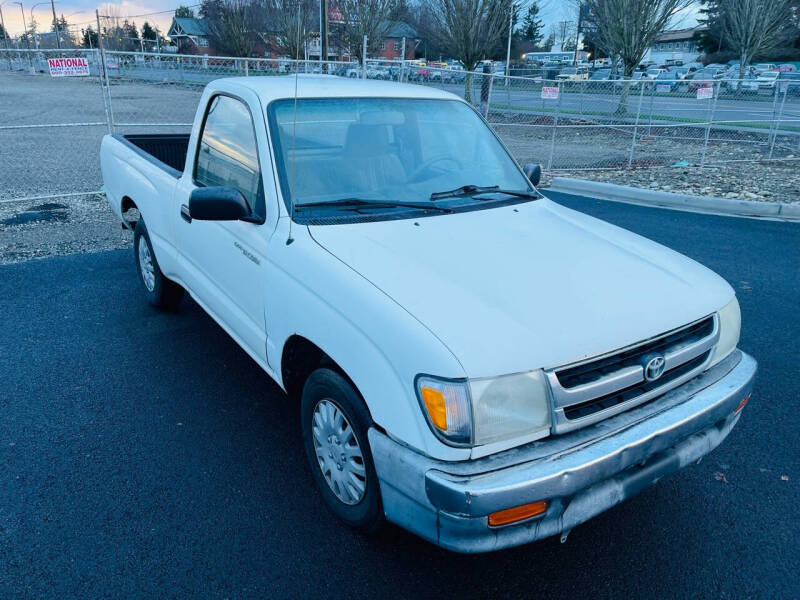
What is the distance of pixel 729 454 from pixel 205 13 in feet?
169

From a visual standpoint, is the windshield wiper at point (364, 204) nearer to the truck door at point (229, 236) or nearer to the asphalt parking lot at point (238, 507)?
the truck door at point (229, 236)

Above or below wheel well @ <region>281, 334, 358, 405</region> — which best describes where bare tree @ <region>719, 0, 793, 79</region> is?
above

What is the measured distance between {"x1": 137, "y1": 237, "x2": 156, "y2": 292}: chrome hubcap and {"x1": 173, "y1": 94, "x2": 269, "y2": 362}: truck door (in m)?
0.94

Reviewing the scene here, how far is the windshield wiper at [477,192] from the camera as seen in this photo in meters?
3.46

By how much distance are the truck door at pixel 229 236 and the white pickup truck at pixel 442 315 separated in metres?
0.02

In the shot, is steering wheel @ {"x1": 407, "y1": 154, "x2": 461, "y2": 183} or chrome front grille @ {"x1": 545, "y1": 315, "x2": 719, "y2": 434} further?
steering wheel @ {"x1": 407, "y1": 154, "x2": 461, "y2": 183}

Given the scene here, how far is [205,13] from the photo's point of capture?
46.6 m

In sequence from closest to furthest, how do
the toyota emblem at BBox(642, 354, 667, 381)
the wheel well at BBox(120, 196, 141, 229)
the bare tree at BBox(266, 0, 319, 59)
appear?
the toyota emblem at BBox(642, 354, 667, 381) < the wheel well at BBox(120, 196, 141, 229) < the bare tree at BBox(266, 0, 319, 59)

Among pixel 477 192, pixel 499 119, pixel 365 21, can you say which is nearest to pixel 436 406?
pixel 477 192

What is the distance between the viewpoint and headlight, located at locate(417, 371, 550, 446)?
2123 mm

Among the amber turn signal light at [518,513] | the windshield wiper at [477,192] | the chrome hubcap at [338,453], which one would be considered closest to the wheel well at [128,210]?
the windshield wiper at [477,192]

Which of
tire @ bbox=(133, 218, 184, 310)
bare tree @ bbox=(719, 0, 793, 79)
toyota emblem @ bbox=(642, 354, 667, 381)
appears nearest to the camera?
toyota emblem @ bbox=(642, 354, 667, 381)

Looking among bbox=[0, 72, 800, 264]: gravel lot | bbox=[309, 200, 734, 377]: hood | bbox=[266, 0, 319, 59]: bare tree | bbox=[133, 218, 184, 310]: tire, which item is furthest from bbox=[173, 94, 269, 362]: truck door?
bbox=[266, 0, 319, 59]: bare tree

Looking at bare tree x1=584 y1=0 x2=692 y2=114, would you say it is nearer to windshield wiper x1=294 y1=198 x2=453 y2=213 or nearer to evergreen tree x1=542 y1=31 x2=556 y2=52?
windshield wiper x1=294 y1=198 x2=453 y2=213
